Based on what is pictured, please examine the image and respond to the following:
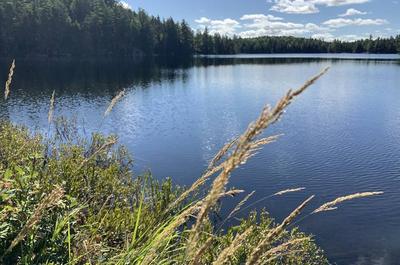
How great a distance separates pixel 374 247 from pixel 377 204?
481 cm

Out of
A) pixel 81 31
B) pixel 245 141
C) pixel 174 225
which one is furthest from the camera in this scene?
pixel 81 31

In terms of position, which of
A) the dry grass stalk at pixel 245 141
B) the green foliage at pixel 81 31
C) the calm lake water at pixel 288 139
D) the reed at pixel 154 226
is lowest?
the calm lake water at pixel 288 139

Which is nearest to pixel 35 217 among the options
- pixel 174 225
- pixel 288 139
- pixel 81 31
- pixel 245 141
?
pixel 174 225

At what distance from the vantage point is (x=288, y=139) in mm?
33375

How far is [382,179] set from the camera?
23.9 metres

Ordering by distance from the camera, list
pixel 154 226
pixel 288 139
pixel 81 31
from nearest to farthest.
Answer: pixel 154 226, pixel 288 139, pixel 81 31

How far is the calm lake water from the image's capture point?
→ 18.9 m

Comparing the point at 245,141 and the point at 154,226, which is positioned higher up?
the point at 245,141

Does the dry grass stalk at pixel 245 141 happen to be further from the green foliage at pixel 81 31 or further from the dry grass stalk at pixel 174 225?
the green foliage at pixel 81 31

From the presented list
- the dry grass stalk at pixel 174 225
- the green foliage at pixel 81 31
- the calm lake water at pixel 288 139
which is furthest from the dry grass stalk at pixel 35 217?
the green foliage at pixel 81 31

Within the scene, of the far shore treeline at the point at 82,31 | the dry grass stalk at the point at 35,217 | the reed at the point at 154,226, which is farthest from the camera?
the far shore treeline at the point at 82,31

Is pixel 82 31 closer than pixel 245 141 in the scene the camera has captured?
No

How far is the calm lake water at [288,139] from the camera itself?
1894 centimetres

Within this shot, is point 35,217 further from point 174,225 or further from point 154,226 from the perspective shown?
point 154,226
